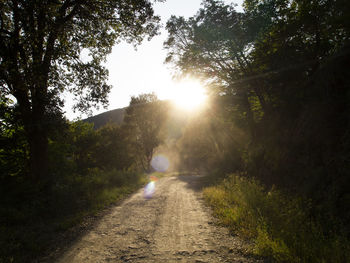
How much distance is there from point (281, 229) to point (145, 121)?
3434 cm

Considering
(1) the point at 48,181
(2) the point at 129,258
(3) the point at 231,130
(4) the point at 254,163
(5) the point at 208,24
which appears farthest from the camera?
(3) the point at 231,130

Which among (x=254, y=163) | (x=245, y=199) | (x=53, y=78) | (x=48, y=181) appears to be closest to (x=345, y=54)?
(x=245, y=199)

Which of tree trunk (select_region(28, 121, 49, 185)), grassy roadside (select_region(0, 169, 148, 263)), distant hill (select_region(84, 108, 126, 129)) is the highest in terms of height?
distant hill (select_region(84, 108, 126, 129))

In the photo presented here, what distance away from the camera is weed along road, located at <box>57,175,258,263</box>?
14.2 ft

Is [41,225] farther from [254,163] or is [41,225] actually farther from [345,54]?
[345,54]

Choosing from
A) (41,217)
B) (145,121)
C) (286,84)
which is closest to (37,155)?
(41,217)

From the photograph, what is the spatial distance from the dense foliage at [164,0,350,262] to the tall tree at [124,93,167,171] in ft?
65.6

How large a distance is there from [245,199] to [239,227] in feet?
7.38

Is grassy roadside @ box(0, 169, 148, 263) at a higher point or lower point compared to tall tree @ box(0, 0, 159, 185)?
lower

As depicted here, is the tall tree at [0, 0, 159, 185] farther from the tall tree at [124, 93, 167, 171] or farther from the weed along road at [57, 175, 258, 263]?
the tall tree at [124, 93, 167, 171]

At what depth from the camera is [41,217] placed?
7652 mm

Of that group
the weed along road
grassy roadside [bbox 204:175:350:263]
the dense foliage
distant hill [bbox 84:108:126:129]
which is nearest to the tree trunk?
the weed along road

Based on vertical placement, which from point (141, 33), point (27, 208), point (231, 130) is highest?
point (141, 33)

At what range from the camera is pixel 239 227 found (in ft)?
19.0
